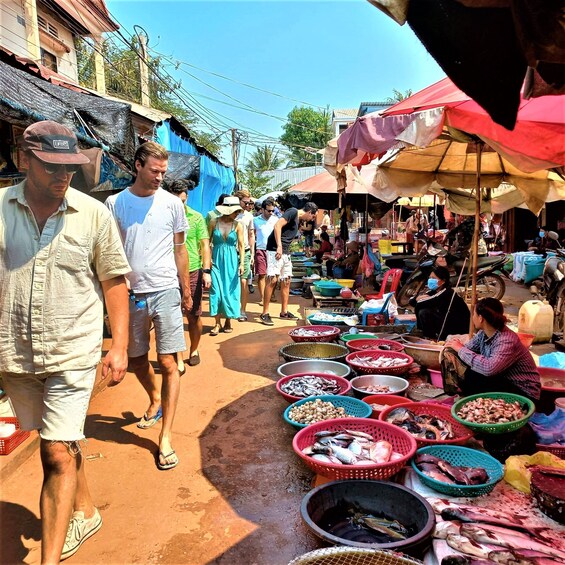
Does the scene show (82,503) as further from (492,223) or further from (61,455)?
(492,223)

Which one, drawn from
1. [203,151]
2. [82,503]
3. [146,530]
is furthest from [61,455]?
[203,151]

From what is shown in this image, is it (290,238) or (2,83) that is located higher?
(2,83)

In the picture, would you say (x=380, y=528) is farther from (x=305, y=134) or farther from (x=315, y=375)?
(x=305, y=134)

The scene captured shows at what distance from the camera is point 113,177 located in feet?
17.2

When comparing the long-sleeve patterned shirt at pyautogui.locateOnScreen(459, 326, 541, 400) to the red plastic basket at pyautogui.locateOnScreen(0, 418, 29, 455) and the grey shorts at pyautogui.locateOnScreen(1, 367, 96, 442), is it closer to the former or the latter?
the grey shorts at pyautogui.locateOnScreen(1, 367, 96, 442)

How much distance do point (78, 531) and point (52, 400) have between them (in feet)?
3.01

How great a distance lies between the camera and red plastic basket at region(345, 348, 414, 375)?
4867 mm

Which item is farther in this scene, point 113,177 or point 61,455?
point 113,177

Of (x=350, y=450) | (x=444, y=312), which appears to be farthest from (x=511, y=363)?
(x=444, y=312)

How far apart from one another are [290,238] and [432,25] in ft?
21.5

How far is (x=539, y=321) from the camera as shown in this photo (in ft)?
22.1

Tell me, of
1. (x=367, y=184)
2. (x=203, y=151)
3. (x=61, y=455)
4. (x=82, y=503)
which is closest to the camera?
(x=61, y=455)

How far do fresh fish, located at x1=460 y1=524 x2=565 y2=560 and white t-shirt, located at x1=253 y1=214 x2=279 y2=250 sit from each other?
6.30 meters

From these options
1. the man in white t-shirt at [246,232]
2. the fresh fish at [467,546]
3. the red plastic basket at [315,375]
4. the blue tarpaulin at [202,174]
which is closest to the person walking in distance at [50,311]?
the fresh fish at [467,546]
